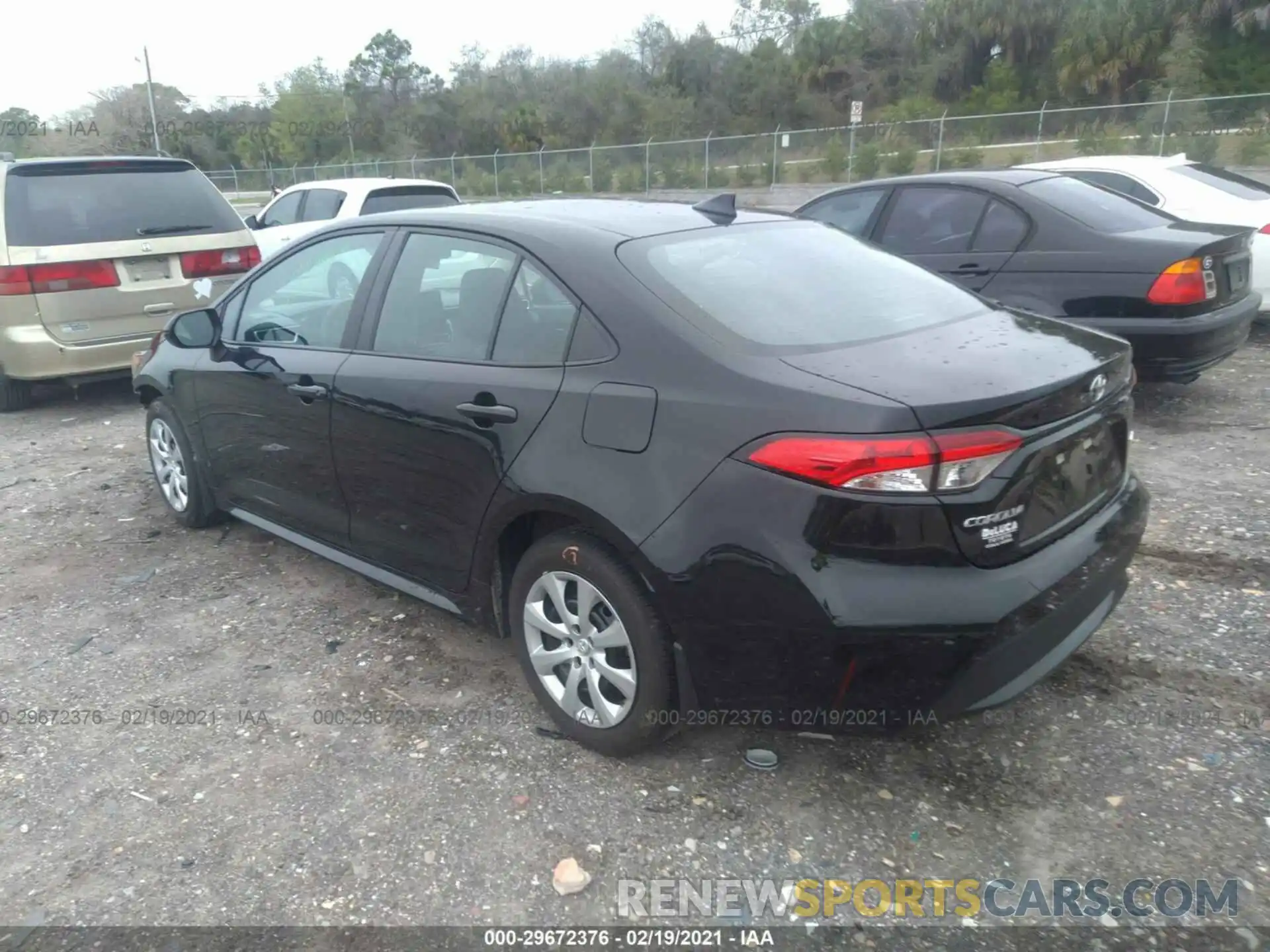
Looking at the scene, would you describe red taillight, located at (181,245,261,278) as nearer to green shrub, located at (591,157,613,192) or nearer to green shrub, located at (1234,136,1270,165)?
green shrub, located at (1234,136,1270,165)

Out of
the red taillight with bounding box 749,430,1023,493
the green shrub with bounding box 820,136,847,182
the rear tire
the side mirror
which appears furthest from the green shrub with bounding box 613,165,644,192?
the red taillight with bounding box 749,430,1023,493

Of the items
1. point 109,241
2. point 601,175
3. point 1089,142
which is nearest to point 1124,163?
point 109,241

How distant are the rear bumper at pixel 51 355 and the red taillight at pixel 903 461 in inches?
246

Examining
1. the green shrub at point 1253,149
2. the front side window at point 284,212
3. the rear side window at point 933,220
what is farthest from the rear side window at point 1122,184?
the green shrub at point 1253,149

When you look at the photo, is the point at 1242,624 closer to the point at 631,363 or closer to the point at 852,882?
the point at 852,882

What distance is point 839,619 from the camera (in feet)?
7.68

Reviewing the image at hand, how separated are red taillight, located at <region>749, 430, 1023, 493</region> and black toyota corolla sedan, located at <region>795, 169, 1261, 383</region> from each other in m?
3.01

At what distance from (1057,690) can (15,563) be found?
4.74 meters

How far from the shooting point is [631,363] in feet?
8.85

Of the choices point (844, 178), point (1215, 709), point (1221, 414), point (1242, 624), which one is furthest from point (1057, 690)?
point (844, 178)

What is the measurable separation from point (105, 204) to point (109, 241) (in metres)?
0.37

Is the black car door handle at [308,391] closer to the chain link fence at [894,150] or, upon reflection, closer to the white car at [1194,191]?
the white car at [1194,191]

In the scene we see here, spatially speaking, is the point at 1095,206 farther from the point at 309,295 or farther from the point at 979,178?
the point at 309,295

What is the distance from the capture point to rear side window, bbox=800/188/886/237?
6.73m
